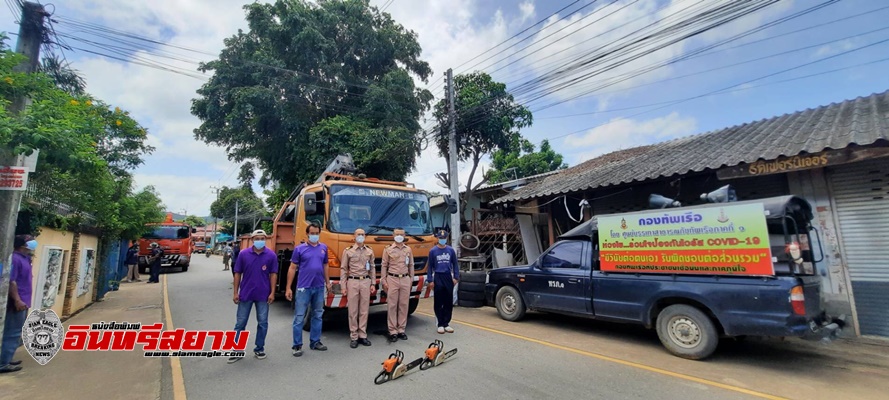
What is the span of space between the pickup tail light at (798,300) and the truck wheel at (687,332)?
2.86ft

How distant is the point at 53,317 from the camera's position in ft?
16.1

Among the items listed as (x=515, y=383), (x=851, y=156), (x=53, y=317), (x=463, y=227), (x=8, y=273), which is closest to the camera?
(x=515, y=383)

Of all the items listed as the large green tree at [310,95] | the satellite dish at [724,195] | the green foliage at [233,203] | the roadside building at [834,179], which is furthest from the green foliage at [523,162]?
the green foliage at [233,203]

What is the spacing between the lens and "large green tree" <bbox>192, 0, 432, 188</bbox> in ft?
48.8

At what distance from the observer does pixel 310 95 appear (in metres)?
16.3

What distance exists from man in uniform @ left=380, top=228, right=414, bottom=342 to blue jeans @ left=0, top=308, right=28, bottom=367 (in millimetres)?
4423

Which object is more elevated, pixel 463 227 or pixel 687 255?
pixel 463 227

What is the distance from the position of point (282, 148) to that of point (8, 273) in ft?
40.4

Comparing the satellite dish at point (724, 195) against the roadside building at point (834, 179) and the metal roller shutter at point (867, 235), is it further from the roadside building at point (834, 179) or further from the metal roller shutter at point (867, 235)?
the metal roller shutter at point (867, 235)

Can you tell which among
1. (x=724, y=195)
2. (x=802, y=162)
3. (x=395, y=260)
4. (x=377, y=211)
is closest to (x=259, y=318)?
(x=395, y=260)

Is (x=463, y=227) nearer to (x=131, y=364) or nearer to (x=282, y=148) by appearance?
(x=282, y=148)

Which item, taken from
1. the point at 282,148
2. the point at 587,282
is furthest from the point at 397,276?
the point at 282,148

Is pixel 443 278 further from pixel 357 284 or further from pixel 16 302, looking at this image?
pixel 16 302

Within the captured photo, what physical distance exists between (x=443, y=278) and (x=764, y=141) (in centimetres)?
659
